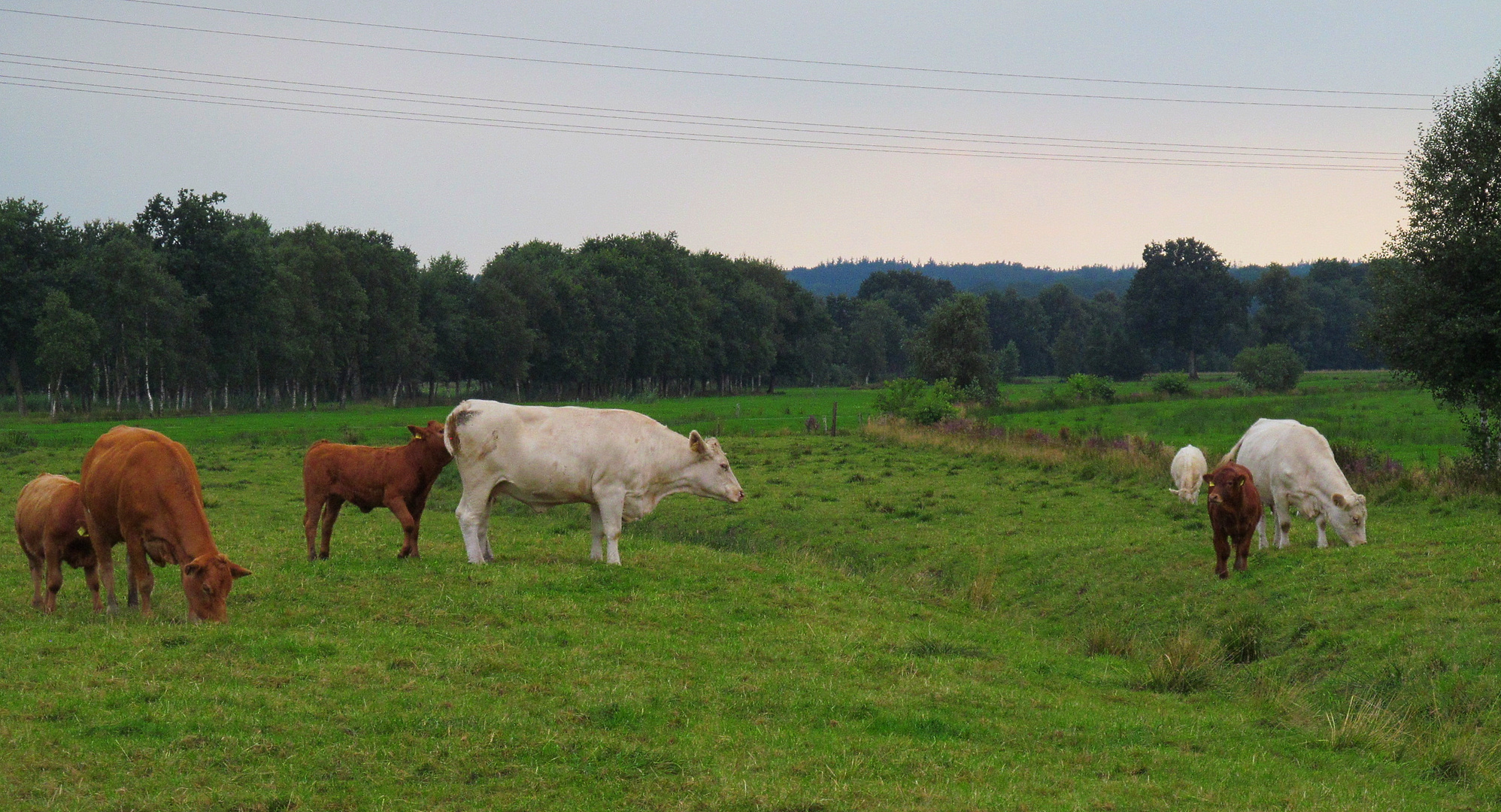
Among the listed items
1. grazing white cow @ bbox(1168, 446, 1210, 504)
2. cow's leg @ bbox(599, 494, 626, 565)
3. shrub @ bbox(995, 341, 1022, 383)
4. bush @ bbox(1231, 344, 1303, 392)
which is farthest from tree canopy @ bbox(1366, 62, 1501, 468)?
shrub @ bbox(995, 341, 1022, 383)

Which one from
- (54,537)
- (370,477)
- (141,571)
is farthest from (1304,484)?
(54,537)

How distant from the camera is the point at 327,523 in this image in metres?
16.4

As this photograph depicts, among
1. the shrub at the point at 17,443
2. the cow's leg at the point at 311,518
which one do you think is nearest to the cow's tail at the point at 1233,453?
the cow's leg at the point at 311,518

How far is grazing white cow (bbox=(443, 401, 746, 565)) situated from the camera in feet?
53.6

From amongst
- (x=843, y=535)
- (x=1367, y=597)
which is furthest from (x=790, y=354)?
(x=1367, y=597)

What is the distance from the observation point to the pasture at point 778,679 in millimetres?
8156

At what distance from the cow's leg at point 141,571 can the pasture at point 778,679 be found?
0.80ft

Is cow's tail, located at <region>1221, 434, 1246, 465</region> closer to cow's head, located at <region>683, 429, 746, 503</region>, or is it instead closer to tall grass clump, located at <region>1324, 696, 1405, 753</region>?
cow's head, located at <region>683, 429, 746, 503</region>

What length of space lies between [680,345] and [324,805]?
4614 inches

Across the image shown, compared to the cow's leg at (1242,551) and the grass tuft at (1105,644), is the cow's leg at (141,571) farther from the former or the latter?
the cow's leg at (1242,551)

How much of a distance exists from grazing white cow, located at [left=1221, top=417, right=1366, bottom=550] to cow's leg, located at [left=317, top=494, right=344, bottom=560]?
1369 cm

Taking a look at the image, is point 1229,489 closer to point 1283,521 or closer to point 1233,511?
point 1233,511

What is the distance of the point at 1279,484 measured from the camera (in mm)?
19078

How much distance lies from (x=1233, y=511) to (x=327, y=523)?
13147 mm
